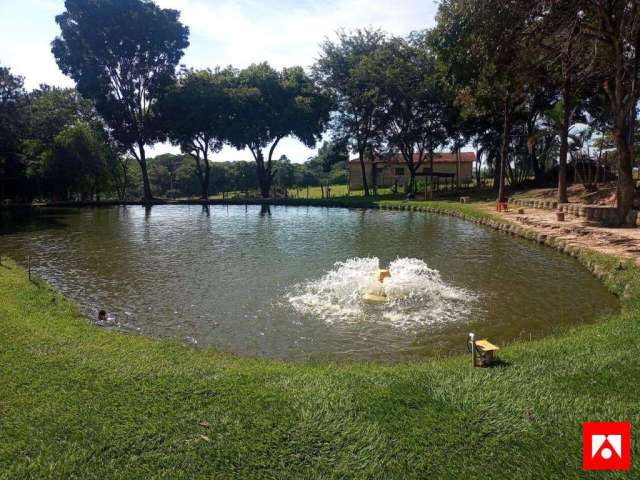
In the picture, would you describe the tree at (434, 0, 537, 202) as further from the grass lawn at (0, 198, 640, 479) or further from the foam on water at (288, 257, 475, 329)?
the grass lawn at (0, 198, 640, 479)

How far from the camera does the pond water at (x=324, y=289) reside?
23.0 ft

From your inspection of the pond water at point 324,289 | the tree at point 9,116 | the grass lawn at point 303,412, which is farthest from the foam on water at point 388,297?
the tree at point 9,116

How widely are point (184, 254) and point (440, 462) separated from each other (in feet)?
39.9

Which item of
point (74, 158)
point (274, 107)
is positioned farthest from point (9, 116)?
point (274, 107)

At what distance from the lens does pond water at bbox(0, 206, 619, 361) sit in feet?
23.0

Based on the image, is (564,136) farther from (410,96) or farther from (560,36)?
(410,96)

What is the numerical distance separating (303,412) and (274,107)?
39.7 m

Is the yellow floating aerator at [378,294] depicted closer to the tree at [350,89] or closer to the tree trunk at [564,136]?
the tree trunk at [564,136]

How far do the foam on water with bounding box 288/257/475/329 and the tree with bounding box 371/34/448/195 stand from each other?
28.7 m

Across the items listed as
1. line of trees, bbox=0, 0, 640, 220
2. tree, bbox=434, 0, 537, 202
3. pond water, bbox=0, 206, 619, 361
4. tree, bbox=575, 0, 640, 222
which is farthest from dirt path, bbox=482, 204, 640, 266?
line of trees, bbox=0, 0, 640, 220

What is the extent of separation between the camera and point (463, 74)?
20188 mm

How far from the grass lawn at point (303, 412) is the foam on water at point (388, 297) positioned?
2031mm

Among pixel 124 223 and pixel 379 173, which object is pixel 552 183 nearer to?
pixel 379 173

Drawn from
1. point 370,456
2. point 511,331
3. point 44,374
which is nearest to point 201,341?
point 44,374
